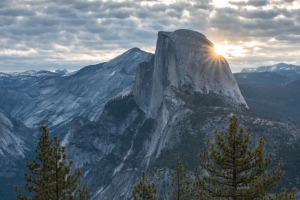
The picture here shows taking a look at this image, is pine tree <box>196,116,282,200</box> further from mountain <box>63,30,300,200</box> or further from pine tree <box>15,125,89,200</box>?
mountain <box>63,30,300,200</box>

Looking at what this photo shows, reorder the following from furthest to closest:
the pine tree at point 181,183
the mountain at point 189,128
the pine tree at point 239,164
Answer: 1. the mountain at point 189,128
2. the pine tree at point 181,183
3. the pine tree at point 239,164

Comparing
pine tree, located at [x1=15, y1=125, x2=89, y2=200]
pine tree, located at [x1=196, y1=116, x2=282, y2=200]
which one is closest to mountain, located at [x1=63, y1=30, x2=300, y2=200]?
pine tree, located at [x1=196, y1=116, x2=282, y2=200]

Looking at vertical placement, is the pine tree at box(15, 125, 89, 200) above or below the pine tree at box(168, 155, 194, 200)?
above

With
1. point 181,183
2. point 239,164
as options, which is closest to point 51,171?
point 181,183

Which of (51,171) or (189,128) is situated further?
(189,128)

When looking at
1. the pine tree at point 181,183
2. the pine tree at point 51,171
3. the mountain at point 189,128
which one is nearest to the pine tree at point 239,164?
the pine tree at point 181,183

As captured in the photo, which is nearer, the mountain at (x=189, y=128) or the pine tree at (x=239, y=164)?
the pine tree at (x=239, y=164)

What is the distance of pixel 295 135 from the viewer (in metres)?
125

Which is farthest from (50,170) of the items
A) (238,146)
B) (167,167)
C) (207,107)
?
(207,107)

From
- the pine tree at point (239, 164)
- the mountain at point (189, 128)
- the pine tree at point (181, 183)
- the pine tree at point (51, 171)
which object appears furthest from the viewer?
the mountain at point (189, 128)

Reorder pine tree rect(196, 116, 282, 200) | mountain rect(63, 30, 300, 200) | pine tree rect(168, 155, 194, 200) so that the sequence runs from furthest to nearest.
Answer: mountain rect(63, 30, 300, 200) < pine tree rect(168, 155, 194, 200) < pine tree rect(196, 116, 282, 200)

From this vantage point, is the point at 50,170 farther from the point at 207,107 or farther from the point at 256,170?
the point at 207,107

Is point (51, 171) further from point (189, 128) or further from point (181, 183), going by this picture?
point (189, 128)

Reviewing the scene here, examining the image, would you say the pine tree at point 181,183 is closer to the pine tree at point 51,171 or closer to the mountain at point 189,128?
the pine tree at point 51,171
